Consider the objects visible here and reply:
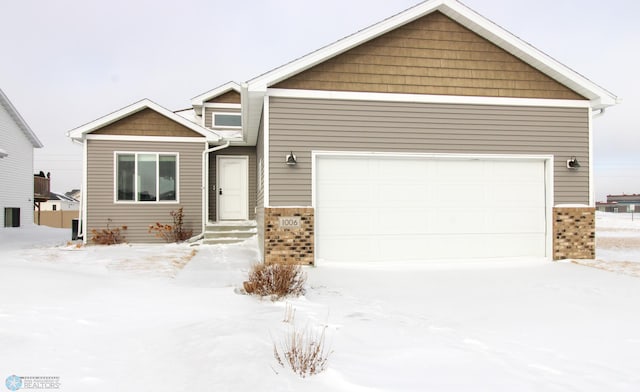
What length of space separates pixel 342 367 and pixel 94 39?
18715mm

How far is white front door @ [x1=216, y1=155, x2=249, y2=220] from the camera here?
42.6 feet

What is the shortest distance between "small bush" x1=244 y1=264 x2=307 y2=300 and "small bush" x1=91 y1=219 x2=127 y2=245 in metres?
7.93

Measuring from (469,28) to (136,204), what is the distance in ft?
34.4

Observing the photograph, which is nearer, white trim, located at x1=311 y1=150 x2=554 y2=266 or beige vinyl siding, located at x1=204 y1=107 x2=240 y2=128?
white trim, located at x1=311 y1=150 x2=554 y2=266

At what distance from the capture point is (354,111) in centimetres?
767

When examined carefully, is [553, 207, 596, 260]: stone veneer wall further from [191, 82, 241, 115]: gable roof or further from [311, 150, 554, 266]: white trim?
[191, 82, 241, 115]: gable roof

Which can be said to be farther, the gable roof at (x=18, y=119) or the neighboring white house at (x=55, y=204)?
the neighboring white house at (x=55, y=204)

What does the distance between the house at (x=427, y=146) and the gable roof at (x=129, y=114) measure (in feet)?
12.7

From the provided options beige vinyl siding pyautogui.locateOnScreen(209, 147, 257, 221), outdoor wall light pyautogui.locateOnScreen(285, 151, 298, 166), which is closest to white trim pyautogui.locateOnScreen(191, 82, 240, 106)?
beige vinyl siding pyautogui.locateOnScreen(209, 147, 257, 221)

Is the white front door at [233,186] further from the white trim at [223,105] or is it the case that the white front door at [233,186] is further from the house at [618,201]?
the house at [618,201]

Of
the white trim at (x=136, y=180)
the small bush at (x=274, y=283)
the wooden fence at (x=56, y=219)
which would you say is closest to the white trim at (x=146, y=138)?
the white trim at (x=136, y=180)

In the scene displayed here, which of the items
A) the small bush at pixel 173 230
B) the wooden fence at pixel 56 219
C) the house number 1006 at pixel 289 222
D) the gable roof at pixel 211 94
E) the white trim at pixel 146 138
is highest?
the gable roof at pixel 211 94

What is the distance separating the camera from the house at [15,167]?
17.6m

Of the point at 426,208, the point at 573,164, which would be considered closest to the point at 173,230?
the point at 426,208
